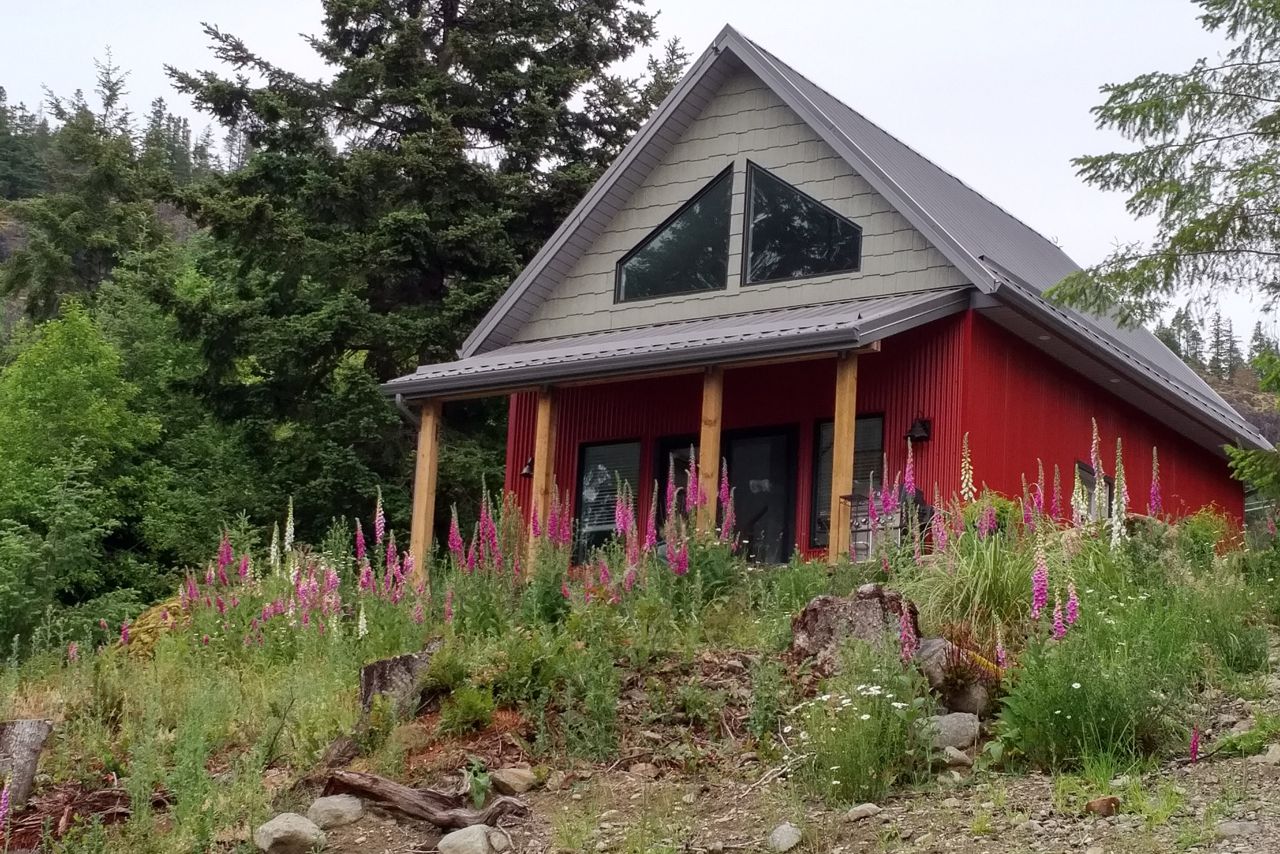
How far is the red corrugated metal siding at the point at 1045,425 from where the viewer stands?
14180mm

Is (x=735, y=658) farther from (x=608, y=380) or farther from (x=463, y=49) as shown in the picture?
(x=463, y=49)

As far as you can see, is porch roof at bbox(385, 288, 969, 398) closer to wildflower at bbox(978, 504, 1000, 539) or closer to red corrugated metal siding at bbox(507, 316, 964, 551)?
red corrugated metal siding at bbox(507, 316, 964, 551)

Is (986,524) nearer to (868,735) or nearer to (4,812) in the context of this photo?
(868,735)

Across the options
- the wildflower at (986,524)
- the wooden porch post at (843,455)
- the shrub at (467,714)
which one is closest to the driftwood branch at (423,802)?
the shrub at (467,714)

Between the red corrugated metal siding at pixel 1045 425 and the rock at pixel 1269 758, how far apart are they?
7.10 m

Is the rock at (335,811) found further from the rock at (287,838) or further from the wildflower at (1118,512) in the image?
the wildflower at (1118,512)

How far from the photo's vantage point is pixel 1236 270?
13133 millimetres

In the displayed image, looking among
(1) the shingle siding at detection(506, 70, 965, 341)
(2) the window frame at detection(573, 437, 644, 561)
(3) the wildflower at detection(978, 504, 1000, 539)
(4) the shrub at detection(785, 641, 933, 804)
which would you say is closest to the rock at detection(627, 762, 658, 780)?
(4) the shrub at detection(785, 641, 933, 804)

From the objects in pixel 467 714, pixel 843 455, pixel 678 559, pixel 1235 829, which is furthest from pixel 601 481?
pixel 1235 829

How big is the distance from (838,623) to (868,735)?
131cm

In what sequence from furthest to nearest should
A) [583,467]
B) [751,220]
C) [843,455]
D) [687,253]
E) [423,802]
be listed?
[583,467]
[687,253]
[751,220]
[843,455]
[423,802]

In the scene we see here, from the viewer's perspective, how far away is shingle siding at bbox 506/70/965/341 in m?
14.8

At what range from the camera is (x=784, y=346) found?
42.9 ft

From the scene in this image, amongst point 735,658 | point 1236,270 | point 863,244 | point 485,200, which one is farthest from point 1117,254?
point 485,200
